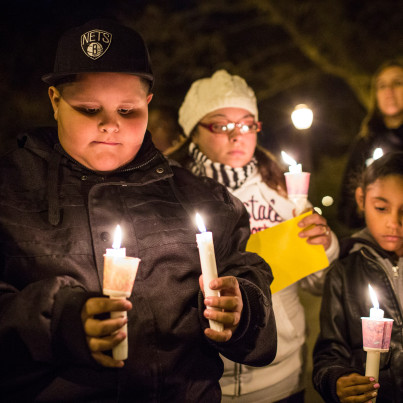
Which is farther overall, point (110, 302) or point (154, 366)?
point (154, 366)

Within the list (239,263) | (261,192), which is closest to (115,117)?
(239,263)

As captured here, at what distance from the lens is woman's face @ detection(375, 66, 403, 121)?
3.91m

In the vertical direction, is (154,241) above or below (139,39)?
below

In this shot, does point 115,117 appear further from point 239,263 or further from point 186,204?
point 239,263

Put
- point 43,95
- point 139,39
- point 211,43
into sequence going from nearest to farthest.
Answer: point 139,39
point 43,95
point 211,43

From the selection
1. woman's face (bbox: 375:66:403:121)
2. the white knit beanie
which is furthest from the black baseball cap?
woman's face (bbox: 375:66:403:121)

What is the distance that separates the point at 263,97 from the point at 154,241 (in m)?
5.16

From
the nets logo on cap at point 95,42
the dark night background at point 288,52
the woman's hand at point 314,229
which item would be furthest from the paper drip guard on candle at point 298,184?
the dark night background at point 288,52

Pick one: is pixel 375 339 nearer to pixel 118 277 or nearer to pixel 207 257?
pixel 207 257

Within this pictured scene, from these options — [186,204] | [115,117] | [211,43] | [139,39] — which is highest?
[211,43]

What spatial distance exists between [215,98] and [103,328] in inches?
85.2

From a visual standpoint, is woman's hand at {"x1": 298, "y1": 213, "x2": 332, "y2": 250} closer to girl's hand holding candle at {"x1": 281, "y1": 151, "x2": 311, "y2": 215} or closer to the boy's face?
girl's hand holding candle at {"x1": 281, "y1": 151, "x2": 311, "y2": 215}

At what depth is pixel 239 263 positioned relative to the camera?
6.63 feet

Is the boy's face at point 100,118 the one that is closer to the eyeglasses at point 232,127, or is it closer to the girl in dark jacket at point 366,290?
the eyeglasses at point 232,127
